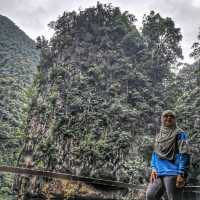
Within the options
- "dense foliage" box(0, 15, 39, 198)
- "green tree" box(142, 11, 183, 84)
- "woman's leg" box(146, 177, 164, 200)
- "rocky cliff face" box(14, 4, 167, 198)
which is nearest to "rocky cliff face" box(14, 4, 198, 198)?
"rocky cliff face" box(14, 4, 167, 198)

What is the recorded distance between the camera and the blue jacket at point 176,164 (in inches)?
117

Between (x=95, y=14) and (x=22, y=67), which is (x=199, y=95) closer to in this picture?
(x=95, y=14)

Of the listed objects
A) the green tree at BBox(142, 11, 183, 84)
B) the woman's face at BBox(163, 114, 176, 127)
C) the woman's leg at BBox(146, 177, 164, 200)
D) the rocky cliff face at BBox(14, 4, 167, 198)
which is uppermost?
the green tree at BBox(142, 11, 183, 84)

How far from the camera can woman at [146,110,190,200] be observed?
2.97m

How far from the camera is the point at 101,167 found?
60.6 ft

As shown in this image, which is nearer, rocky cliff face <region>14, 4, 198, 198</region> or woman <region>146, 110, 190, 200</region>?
woman <region>146, 110, 190, 200</region>

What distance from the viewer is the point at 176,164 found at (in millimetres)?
3045

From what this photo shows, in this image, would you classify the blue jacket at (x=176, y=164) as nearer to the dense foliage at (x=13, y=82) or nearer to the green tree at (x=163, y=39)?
the dense foliage at (x=13, y=82)

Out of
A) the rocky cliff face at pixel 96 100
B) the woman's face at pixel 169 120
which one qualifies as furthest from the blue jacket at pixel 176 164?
the rocky cliff face at pixel 96 100

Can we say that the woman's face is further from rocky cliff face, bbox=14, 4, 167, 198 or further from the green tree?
the green tree

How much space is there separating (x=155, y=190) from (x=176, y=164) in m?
0.31

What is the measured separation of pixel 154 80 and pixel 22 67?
21274 mm

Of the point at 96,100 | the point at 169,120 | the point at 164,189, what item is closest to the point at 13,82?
the point at 96,100

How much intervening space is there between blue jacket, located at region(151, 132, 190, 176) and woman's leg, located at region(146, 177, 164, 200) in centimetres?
8
